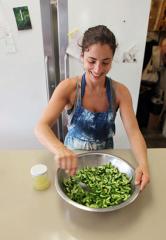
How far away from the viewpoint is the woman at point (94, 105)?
100cm

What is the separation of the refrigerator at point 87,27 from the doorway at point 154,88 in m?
0.90

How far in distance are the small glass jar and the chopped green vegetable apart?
78 mm

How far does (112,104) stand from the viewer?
118 cm

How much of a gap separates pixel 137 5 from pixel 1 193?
1460 millimetres

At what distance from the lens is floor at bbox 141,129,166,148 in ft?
8.52

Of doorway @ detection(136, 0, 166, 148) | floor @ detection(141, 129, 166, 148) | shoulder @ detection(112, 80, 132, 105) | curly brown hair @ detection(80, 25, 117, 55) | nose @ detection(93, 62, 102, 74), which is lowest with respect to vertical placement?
floor @ detection(141, 129, 166, 148)

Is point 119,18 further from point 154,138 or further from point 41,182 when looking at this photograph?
point 154,138

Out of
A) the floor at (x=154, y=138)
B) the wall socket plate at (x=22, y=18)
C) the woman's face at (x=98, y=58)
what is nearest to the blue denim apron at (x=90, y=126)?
the woman's face at (x=98, y=58)

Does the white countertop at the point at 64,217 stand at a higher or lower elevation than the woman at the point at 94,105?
lower

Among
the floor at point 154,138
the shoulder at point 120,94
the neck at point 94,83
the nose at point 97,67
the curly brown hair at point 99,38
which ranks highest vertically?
the curly brown hair at point 99,38

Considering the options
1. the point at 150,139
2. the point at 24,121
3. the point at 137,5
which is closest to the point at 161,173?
the point at 137,5

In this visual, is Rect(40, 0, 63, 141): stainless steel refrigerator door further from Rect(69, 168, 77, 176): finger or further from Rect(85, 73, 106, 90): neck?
Rect(69, 168, 77, 176): finger

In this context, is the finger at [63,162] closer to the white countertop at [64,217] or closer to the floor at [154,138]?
the white countertop at [64,217]

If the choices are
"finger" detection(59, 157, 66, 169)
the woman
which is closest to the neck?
the woman
